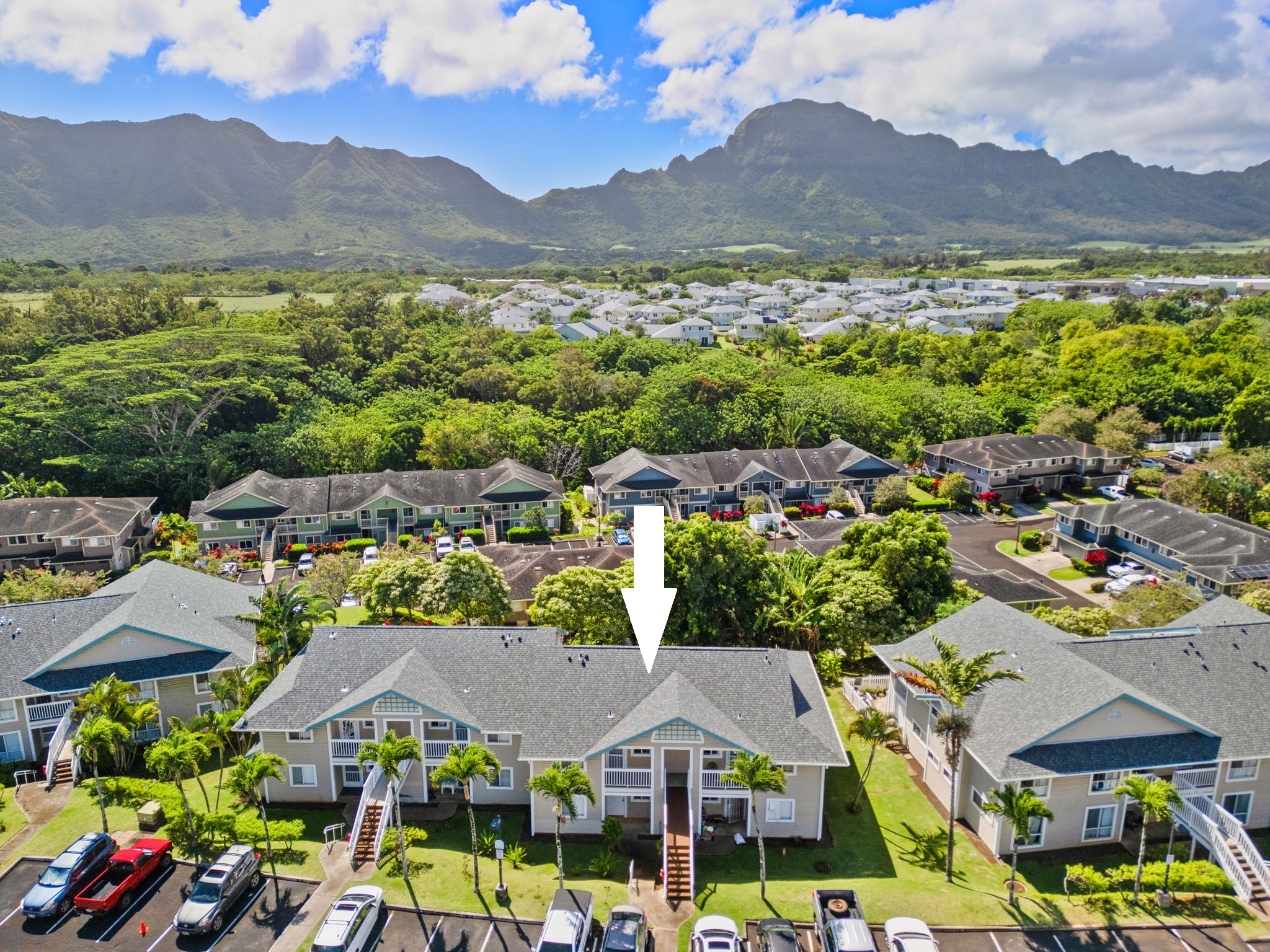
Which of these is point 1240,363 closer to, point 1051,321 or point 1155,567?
point 1051,321

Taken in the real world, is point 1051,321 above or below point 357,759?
above

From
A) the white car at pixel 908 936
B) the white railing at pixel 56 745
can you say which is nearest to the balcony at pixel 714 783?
the white car at pixel 908 936

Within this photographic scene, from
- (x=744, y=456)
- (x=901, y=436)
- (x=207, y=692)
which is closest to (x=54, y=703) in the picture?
(x=207, y=692)

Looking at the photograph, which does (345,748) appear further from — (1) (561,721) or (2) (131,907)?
(1) (561,721)

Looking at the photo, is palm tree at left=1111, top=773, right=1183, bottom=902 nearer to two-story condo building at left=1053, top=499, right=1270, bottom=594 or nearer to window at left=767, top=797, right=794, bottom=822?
window at left=767, top=797, right=794, bottom=822

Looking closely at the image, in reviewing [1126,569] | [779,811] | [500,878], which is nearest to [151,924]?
[500,878]

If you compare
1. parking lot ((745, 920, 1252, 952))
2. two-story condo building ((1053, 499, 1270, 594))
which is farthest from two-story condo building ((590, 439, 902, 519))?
parking lot ((745, 920, 1252, 952))
